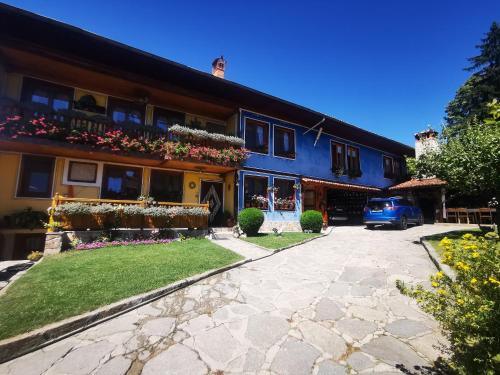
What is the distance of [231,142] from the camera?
13.1 meters

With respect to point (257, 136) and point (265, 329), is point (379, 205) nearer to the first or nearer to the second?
point (257, 136)

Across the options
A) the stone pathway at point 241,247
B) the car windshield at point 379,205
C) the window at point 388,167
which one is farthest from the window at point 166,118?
the window at point 388,167

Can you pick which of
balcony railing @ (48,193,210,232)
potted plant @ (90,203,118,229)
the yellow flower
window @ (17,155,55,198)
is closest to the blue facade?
balcony railing @ (48,193,210,232)

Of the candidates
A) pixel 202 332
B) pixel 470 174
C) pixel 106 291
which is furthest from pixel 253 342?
pixel 470 174

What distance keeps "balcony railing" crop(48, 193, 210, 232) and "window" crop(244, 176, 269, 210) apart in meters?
3.40

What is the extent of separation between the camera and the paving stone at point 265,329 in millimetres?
3426

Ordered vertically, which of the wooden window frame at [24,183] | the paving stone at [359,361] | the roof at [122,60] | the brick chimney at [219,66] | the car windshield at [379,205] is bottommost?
the paving stone at [359,361]

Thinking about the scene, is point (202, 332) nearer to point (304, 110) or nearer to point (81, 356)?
point (81, 356)

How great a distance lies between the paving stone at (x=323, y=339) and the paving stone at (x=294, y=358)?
139 millimetres

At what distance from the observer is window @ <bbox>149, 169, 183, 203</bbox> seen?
41.2ft

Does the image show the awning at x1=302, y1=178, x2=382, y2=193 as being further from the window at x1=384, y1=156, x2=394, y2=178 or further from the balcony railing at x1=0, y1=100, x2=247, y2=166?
the balcony railing at x1=0, y1=100, x2=247, y2=166

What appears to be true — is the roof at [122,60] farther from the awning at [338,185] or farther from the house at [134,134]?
the awning at [338,185]

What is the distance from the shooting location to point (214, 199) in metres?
14.4

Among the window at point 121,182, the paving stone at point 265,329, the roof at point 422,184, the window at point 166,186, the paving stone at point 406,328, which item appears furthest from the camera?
the roof at point 422,184
